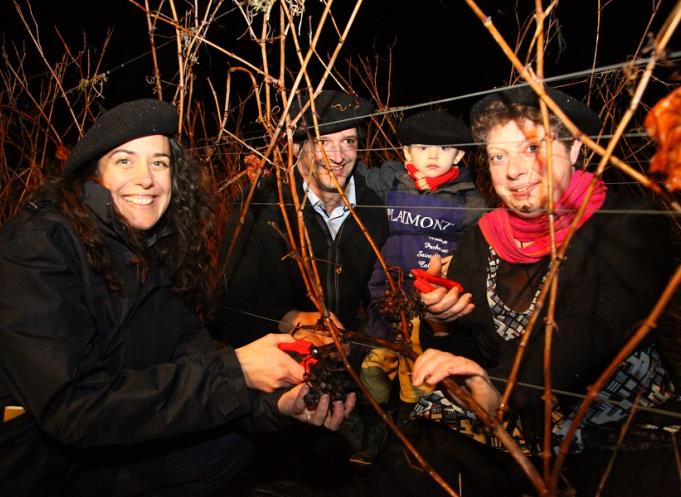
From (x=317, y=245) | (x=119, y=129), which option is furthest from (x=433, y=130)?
(x=119, y=129)

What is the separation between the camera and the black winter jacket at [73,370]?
1.36 meters

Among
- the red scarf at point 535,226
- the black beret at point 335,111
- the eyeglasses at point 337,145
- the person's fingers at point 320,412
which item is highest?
the black beret at point 335,111

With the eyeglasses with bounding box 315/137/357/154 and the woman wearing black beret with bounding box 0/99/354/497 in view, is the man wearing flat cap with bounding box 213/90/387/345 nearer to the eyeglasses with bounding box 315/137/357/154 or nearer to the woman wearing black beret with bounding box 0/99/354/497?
the eyeglasses with bounding box 315/137/357/154

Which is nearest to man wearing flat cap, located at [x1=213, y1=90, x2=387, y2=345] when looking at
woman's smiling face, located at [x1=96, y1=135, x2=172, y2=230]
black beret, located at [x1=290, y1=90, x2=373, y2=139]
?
black beret, located at [x1=290, y1=90, x2=373, y2=139]

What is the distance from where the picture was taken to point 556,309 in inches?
62.5

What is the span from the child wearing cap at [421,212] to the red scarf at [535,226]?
812 millimetres

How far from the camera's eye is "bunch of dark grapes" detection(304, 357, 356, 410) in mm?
1183

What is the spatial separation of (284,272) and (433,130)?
106cm

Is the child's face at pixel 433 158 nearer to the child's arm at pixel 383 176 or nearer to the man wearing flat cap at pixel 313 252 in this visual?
the child's arm at pixel 383 176

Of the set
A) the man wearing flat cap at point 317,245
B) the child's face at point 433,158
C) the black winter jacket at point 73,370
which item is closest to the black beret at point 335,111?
the man wearing flat cap at point 317,245

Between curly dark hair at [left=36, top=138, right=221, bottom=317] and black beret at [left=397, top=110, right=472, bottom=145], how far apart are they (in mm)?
1202

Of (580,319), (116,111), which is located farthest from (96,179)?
(580,319)

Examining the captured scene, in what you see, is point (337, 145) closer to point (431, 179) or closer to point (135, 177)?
point (431, 179)

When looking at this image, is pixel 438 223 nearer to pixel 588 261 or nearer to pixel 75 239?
pixel 588 261
